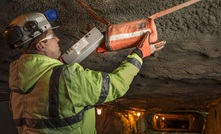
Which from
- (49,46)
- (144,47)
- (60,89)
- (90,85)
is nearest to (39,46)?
(49,46)

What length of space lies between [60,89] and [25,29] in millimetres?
610

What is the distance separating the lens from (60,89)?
6.25ft

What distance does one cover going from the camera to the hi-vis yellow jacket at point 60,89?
6.21ft

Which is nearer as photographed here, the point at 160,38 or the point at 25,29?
the point at 25,29

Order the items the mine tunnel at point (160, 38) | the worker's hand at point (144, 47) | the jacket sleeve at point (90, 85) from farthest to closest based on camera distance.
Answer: the mine tunnel at point (160, 38) < the worker's hand at point (144, 47) < the jacket sleeve at point (90, 85)

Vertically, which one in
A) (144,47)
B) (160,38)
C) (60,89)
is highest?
(160,38)

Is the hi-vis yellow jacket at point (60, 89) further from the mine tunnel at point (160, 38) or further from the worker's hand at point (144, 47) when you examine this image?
the mine tunnel at point (160, 38)

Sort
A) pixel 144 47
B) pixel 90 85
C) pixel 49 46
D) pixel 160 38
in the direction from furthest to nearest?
pixel 160 38 → pixel 49 46 → pixel 144 47 → pixel 90 85

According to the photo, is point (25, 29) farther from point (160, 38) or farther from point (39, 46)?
point (160, 38)

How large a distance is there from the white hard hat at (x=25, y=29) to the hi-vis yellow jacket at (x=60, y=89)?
0.17 m

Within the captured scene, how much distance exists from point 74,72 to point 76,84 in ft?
0.30

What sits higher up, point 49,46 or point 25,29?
point 25,29

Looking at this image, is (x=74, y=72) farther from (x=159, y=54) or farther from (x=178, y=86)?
(x=178, y=86)

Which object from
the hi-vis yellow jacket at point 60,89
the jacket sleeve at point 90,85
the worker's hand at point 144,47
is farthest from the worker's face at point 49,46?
the worker's hand at point 144,47
